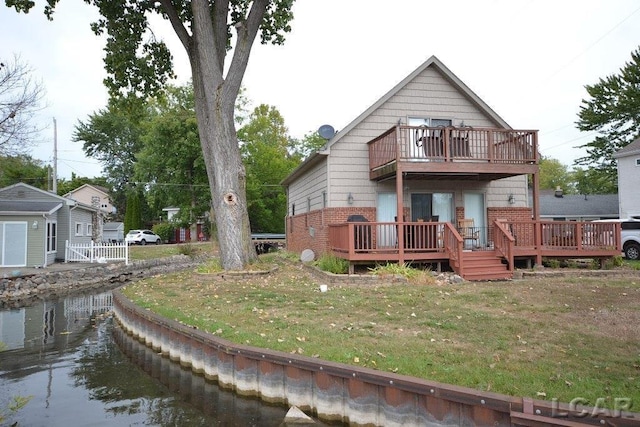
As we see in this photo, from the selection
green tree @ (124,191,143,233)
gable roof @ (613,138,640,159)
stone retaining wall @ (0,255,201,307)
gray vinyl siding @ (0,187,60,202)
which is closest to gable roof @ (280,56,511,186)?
stone retaining wall @ (0,255,201,307)

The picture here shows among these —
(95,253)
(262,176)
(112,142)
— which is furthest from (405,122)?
(112,142)

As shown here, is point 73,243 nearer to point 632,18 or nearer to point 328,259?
point 328,259

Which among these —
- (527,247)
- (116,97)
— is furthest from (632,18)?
(116,97)

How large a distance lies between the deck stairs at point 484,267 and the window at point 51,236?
21292mm

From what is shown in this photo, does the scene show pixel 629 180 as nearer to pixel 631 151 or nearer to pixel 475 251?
pixel 631 151

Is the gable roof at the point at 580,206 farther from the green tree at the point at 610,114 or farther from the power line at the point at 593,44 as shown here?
the power line at the point at 593,44

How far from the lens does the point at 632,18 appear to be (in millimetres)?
16859

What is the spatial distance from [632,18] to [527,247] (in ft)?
34.2

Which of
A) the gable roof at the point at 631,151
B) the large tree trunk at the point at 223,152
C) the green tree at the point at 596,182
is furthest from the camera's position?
the green tree at the point at 596,182

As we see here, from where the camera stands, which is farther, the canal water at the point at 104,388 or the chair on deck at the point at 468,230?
the chair on deck at the point at 468,230

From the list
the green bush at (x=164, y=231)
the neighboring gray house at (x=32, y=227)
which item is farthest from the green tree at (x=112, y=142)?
the neighboring gray house at (x=32, y=227)

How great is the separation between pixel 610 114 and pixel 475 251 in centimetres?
3193

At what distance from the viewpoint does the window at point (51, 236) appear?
926 inches

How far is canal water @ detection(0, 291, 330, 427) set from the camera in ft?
18.7
